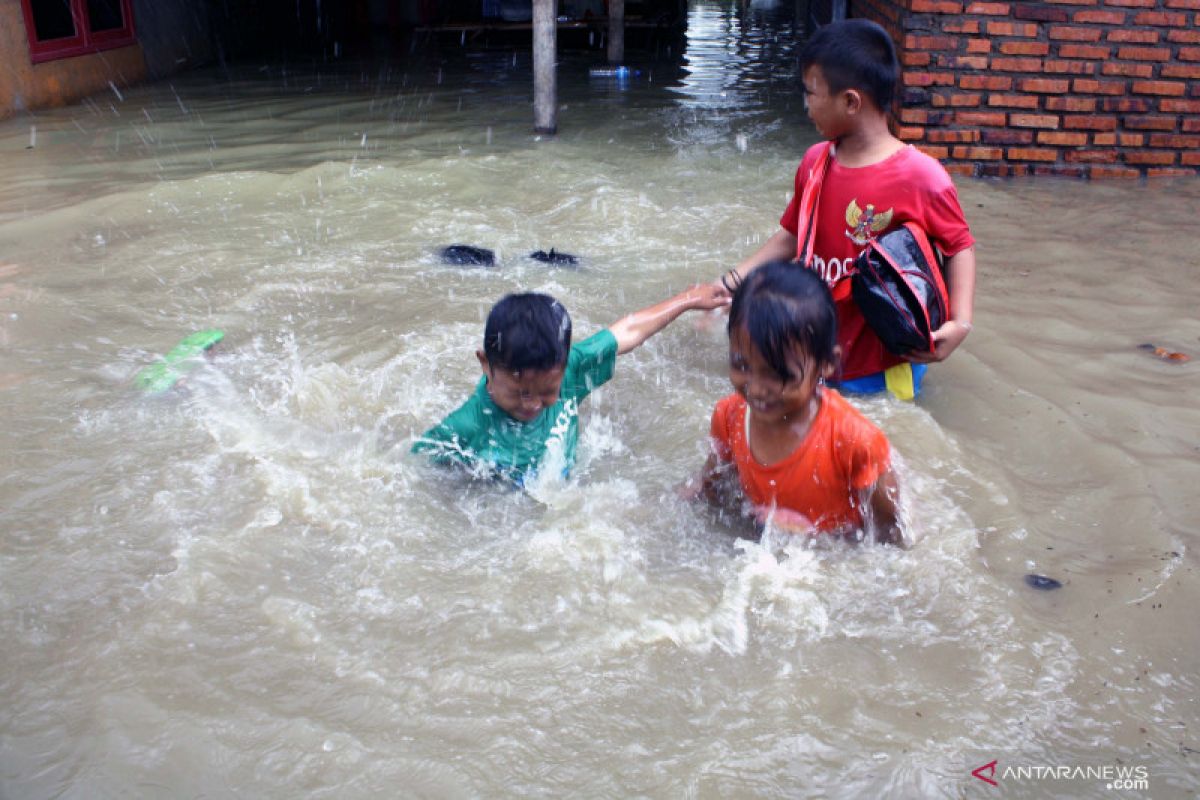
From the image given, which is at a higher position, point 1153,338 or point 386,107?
point 386,107

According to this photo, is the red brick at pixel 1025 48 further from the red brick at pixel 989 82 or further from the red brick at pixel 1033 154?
the red brick at pixel 1033 154

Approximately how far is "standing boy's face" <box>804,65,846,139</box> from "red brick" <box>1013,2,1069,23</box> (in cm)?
405

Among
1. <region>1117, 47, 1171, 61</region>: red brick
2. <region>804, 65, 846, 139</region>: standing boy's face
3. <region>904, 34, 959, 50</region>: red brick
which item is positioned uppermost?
<region>904, 34, 959, 50</region>: red brick

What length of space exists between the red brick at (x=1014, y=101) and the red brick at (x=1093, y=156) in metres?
0.44

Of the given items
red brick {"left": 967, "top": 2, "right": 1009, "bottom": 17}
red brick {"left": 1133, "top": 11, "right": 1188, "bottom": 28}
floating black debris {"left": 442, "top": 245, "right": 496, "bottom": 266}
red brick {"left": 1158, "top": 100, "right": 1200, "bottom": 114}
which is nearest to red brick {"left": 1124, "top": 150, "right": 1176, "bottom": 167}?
red brick {"left": 1158, "top": 100, "right": 1200, "bottom": 114}

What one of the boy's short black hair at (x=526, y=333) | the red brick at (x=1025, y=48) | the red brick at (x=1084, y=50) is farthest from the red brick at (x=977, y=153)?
the boy's short black hair at (x=526, y=333)

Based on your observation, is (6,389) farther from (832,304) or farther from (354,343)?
(832,304)

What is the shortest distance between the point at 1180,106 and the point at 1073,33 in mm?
937

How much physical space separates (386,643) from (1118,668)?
1.85 meters

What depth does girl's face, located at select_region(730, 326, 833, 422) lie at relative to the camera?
2.63 m

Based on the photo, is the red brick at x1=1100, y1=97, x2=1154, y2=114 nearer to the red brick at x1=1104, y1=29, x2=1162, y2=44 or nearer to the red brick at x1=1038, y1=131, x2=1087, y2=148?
the red brick at x1=1038, y1=131, x2=1087, y2=148

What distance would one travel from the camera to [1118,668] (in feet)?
8.04

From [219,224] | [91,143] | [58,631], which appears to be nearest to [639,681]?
[58,631]

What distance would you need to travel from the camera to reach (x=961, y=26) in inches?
267
